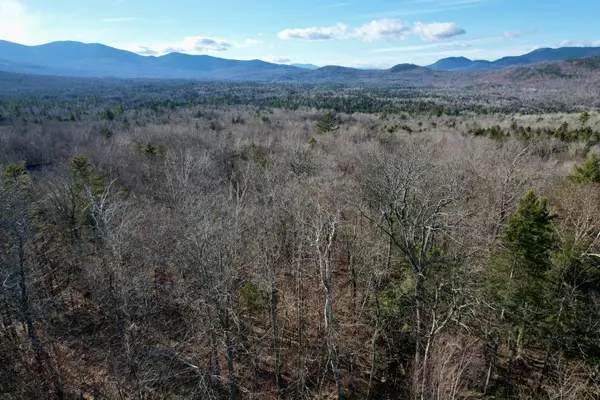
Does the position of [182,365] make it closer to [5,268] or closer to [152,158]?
[5,268]

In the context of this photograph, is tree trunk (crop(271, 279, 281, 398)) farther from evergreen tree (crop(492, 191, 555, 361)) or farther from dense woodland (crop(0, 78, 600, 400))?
evergreen tree (crop(492, 191, 555, 361))

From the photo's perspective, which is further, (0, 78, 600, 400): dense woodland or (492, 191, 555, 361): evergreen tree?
(492, 191, 555, 361): evergreen tree

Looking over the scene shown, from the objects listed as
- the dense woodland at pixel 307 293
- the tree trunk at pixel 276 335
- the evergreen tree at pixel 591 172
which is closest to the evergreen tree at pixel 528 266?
the dense woodland at pixel 307 293

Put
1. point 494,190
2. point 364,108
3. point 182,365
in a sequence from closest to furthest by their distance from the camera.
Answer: point 182,365, point 494,190, point 364,108

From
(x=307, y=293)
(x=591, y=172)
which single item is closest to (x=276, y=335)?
(x=307, y=293)

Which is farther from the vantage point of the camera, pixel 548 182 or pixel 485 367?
pixel 548 182

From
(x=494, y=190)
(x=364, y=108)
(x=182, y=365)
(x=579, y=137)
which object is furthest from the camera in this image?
(x=364, y=108)

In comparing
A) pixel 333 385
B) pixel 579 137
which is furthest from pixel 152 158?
pixel 579 137

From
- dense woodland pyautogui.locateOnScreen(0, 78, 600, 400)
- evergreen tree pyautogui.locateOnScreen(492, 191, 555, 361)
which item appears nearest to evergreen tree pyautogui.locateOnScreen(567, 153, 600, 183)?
dense woodland pyautogui.locateOnScreen(0, 78, 600, 400)

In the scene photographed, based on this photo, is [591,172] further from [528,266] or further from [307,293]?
[307,293]

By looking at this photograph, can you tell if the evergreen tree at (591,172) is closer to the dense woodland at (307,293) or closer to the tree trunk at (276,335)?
the dense woodland at (307,293)

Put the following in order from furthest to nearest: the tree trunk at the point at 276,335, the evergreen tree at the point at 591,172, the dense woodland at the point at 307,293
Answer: the evergreen tree at the point at 591,172
the tree trunk at the point at 276,335
the dense woodland at the point at 307,293
